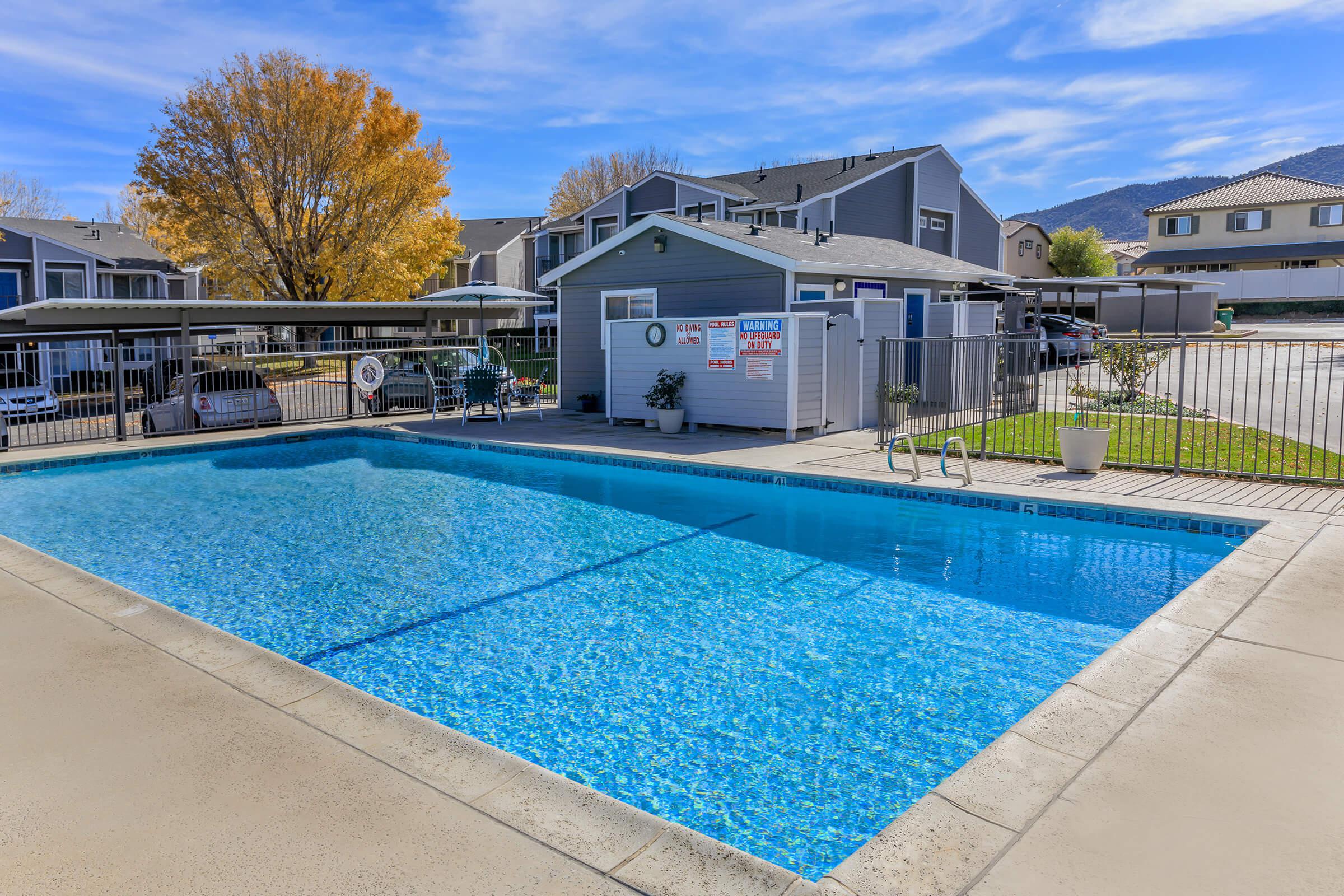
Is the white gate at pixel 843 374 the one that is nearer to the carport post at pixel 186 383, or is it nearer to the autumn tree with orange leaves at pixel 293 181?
the carport post at pixel 186 383

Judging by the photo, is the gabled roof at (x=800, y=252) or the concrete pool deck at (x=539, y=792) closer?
the concrete pool deck at (x=539, y=792)

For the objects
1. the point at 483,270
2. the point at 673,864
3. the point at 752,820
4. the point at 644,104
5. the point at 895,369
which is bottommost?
the point at 752,820

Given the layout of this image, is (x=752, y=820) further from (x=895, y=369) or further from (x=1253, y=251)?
(x=1253, y=251)

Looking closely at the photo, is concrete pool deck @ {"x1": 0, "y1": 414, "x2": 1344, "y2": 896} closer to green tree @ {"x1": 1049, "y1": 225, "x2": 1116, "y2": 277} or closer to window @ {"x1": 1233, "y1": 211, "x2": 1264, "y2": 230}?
window @ {"x1": 1233, "y1": 211, "x2": 1264, "y2": 230}

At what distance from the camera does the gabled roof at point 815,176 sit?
2906 centimetres

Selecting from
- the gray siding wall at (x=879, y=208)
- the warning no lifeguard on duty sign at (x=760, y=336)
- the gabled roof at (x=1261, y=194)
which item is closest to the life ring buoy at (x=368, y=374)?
the warning no lifeguard on duty sign at (x=760, y=336)

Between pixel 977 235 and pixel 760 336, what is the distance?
82.9ft

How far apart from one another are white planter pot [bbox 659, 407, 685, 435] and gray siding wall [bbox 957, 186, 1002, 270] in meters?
23.1

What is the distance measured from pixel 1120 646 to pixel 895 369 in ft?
30.1

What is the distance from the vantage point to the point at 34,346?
71.4 feet

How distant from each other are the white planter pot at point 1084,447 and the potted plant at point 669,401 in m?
6.04

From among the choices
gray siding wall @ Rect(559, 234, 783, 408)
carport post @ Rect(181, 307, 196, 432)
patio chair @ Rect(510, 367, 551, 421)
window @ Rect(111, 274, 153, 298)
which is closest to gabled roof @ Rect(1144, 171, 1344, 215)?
patio chair @ Rect(510, 367, 551, 421)

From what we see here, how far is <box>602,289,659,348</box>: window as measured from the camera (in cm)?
1620

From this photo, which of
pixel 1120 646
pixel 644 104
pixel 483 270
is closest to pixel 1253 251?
pixel 644 104
